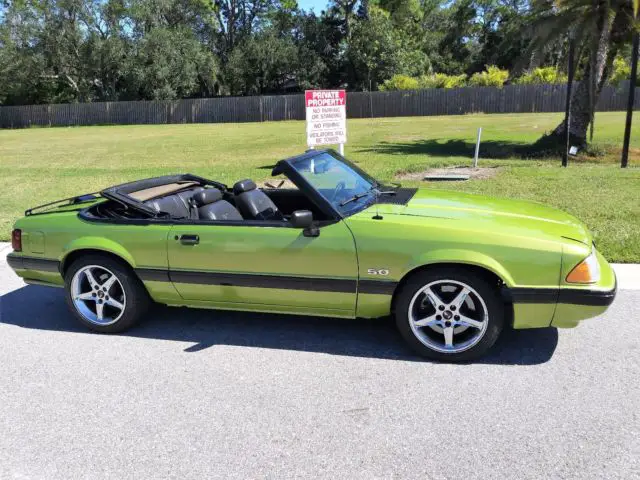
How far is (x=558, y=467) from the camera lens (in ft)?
9.08

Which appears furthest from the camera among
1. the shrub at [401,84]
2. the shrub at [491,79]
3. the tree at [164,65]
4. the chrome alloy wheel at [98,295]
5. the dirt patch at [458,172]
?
the tree at [164,65]

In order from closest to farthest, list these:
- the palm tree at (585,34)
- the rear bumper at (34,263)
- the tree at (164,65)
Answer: the rear bumper at (34,263), the palm tree at (585,34), the tree at (164,65)

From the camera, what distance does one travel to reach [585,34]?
16.5 metres

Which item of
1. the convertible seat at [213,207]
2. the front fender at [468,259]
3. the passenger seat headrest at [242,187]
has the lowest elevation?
the front fender at [468,259]

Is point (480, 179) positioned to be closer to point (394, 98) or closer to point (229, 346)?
point (229, 346)

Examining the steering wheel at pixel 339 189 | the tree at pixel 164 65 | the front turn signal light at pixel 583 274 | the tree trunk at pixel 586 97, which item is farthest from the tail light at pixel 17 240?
the tree at pixel 164 65

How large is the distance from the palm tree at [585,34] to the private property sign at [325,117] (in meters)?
8.32

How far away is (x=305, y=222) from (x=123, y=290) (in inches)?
64.2

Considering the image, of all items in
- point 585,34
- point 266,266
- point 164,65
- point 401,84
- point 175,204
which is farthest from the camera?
point 164,65

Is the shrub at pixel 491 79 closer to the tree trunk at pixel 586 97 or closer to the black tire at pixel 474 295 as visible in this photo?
the tree trunk at pixel 586 97

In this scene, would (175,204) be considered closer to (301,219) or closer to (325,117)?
(301,219)

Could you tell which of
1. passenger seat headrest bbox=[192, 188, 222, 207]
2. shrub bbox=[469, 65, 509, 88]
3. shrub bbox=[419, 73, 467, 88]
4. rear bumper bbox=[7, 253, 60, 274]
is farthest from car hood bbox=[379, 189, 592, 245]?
shrub bbox=[419, 73, 467, 88]

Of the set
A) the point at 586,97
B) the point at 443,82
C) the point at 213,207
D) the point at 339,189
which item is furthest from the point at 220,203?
the point at 443,82

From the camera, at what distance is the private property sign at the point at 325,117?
10094 mm
